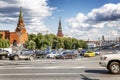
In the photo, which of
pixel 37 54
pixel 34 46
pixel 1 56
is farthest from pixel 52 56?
pixel 34 46

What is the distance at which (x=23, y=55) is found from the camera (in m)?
47.5

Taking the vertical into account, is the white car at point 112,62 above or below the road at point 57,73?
above

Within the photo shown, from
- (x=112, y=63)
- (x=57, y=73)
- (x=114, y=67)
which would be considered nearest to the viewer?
(x=57, y=73)

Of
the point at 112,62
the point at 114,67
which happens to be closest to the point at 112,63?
the point at 112,62

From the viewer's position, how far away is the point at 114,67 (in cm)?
1877

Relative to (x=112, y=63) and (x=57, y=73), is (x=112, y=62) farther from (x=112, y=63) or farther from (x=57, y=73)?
(x=57, y=73)

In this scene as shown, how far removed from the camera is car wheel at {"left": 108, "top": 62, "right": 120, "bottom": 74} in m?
18.7

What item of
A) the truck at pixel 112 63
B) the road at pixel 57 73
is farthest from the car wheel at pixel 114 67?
the road at pixel 57 73

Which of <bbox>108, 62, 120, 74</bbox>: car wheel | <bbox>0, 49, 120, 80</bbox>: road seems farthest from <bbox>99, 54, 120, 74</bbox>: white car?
<bbox>0, 49, 120, 80</bbox>: road

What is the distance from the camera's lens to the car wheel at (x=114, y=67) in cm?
1866

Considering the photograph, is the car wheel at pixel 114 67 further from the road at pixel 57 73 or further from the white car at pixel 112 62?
the road at pixel 57 73

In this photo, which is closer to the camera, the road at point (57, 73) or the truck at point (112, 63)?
the road at point (57, 73)

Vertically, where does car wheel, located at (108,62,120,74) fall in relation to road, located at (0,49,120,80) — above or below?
above

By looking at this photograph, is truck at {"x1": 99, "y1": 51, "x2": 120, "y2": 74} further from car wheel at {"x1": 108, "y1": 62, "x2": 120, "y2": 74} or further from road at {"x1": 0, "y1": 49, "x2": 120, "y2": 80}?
road at {"x1": 0, "y1": 49, "x2": 120, "y2": 80}
